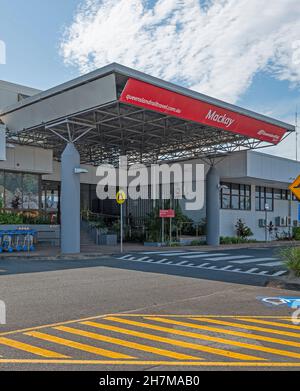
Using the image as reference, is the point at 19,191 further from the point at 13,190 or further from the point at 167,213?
the point at 167,213

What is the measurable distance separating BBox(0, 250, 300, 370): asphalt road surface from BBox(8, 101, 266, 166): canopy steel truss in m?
9.09

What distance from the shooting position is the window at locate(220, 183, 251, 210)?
32531 millimetres

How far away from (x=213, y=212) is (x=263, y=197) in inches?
391

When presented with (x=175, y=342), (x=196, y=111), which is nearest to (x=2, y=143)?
(x=196, y=111)

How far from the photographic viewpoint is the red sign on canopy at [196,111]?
58.2 feet

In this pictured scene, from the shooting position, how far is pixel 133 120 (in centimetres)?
2205

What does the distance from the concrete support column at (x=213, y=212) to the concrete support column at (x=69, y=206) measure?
34.5 ft

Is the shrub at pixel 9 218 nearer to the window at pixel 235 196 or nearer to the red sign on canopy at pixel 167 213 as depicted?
the red sign on canopy at pixel 167 213

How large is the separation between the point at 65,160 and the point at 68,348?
15606mm

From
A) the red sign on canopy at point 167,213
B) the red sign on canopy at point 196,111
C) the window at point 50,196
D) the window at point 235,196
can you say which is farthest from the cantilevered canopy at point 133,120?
the red sign on canopy at point 167,213

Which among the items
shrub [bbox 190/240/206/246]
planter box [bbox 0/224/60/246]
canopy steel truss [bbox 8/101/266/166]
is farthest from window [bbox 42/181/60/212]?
shrub [bbox 190/240/206/246]

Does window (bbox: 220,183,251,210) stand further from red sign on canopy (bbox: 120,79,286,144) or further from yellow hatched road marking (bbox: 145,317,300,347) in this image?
yellow hatched road marking (bbox: 145,317,300,347)

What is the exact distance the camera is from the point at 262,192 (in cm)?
3666
